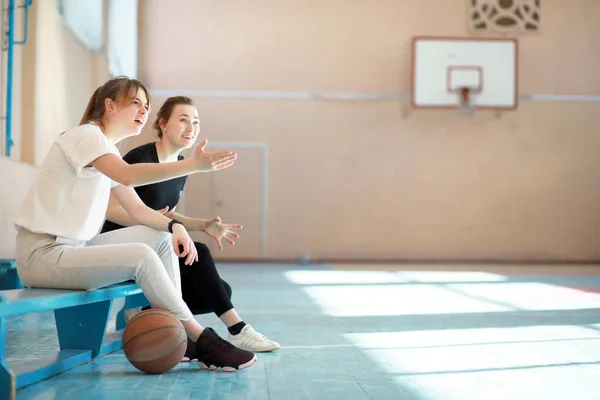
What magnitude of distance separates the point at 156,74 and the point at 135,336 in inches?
308

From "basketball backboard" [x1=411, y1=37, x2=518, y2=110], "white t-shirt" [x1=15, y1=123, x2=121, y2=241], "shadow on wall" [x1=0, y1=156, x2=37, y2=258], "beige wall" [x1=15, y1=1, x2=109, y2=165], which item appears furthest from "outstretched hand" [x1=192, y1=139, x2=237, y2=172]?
"basketball backboard" [x1=411, y1=37, x2=518, y2=110]

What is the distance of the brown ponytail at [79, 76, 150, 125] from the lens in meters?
2.38

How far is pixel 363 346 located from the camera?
9.77ft

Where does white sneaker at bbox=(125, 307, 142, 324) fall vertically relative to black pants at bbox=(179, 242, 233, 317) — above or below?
below

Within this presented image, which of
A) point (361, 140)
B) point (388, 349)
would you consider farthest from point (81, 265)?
point (361, 140)

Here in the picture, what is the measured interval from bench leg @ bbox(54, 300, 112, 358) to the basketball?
0.82 ft

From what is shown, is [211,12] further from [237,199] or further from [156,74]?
[237,199]

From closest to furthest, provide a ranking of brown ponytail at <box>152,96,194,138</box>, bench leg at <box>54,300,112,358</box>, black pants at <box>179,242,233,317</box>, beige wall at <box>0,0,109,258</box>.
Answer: bench leg at <box>54,300,112,358</box>, black pants at <box>179,242,233,317</box>, brown ponytail at <box>152,96,194,138</box>, beige wall at <box>0,0,109,258</box>

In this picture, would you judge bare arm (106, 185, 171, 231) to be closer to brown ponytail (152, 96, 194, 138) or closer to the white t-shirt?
the white t-shirt

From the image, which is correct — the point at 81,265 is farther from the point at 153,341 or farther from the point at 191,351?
the point at 191,351

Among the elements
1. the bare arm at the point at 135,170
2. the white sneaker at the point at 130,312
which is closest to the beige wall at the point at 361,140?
the white sneaker at the point at 130,312

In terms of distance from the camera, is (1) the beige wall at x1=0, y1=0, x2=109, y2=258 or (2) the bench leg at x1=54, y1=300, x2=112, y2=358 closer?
(2) the bench leg at x1=54, y1=300, x2=112, y2=358

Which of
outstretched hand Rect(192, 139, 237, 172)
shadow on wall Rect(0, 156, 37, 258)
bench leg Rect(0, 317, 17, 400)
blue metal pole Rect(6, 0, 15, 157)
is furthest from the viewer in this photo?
blue metal pole Rect(6, 0, 15, 157)

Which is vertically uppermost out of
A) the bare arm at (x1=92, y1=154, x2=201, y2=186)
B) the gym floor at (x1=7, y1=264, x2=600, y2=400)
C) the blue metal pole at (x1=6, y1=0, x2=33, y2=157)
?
the blue metal pole at (x1=6, y1=0, x2=33, y2=157)
